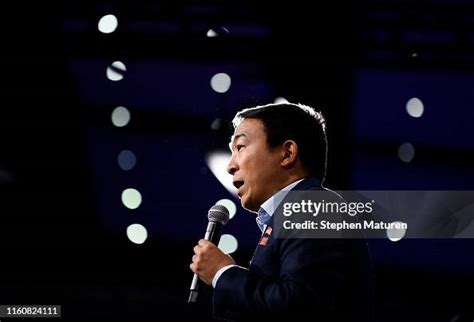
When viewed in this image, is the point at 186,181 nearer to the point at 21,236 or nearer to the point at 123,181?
the point at 123,181

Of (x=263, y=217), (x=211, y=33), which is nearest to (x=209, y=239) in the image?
(x=263, y=217)

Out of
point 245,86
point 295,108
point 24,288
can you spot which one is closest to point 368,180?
point 245,86

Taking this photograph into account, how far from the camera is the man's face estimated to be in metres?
1.39

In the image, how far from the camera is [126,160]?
15.7ft

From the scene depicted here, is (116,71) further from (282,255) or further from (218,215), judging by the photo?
(282,255)

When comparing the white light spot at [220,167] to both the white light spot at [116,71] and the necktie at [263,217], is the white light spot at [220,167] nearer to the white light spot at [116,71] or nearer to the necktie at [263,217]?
the white light spot at [116,71]

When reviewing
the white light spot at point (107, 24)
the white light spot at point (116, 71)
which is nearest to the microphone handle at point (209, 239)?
the white light spot at point (107, 24)

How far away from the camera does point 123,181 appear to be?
190 inches

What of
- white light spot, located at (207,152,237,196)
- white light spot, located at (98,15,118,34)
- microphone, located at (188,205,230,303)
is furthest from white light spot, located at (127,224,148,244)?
microphone, located at (188,205,230,303)

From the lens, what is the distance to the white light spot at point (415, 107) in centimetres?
457

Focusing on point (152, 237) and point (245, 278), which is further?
point (152, 237)

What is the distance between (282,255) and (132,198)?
12.2 ft

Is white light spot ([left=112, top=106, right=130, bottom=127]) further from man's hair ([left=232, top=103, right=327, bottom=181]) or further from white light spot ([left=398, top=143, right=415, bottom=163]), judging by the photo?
man's hair ([left=232, top=103, right=327, bottom=181])

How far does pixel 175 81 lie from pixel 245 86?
0.59 m
